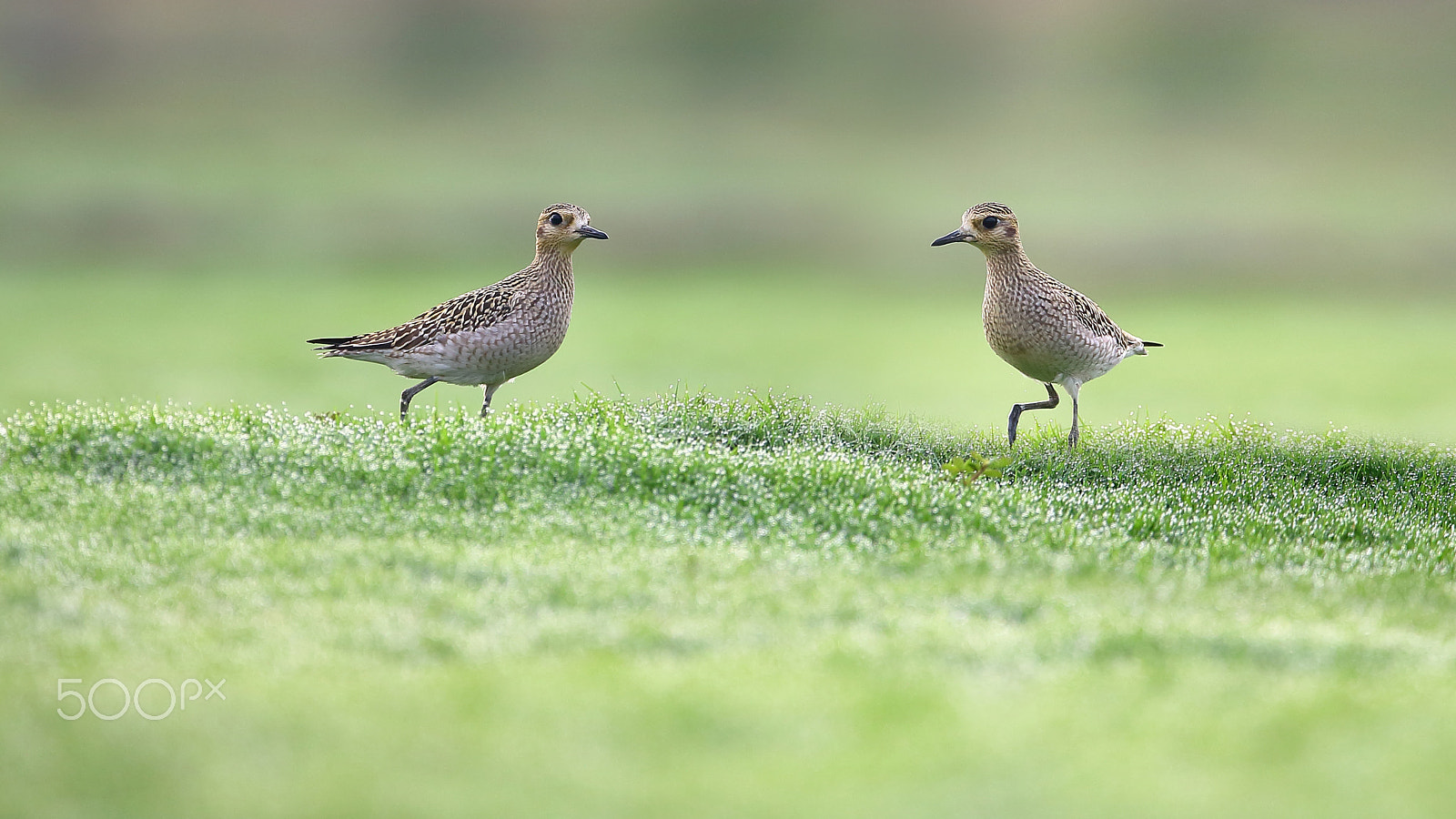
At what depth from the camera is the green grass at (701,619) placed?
4492mm

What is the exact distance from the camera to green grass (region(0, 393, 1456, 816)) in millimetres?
4492

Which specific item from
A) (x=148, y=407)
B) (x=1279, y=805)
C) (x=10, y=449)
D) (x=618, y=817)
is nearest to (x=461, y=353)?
(x=148, y=407)

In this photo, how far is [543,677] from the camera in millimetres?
5219

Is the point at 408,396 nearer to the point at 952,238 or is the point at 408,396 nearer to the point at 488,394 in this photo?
the point at 488,394

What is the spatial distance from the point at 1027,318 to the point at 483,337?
419 cm

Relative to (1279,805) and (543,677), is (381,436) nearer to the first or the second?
(543,677)

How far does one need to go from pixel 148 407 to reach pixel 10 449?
1084mm

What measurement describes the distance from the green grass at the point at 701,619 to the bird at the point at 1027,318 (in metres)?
0.87

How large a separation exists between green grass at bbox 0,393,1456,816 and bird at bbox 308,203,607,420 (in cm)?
54

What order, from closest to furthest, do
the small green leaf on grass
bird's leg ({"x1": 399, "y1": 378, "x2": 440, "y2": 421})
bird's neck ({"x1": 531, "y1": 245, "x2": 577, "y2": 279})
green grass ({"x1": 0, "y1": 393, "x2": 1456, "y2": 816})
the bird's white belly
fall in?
green grass ({"x1": 0, "y1": 393, "x2": 1456, "y2": 816}) < the small green leaf on grass < the bird's white belly < bird's leg ({"x1": 399, "y1": 378, "x2": 440, "y2": 421}) < bird's neck ({"x1": 531, "y1": 245, "x2": 577, "y2": 279})

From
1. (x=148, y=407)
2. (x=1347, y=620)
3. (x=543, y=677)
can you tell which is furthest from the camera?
(x=148, y=407)

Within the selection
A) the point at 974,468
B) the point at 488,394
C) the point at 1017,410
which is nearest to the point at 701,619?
the point at 974,468

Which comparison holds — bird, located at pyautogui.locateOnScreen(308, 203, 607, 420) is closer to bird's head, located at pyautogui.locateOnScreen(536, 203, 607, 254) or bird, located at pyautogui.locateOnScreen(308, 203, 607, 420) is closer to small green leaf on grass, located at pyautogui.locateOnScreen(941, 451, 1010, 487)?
bird's head, located at pyautogui.locateOnScreen(536, 203, 607, 254)

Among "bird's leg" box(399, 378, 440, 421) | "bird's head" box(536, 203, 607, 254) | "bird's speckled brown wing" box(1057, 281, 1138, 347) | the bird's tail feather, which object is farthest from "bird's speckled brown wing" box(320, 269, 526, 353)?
"bird's speckled brown wing" box(1057, 281, 1138, 347)
